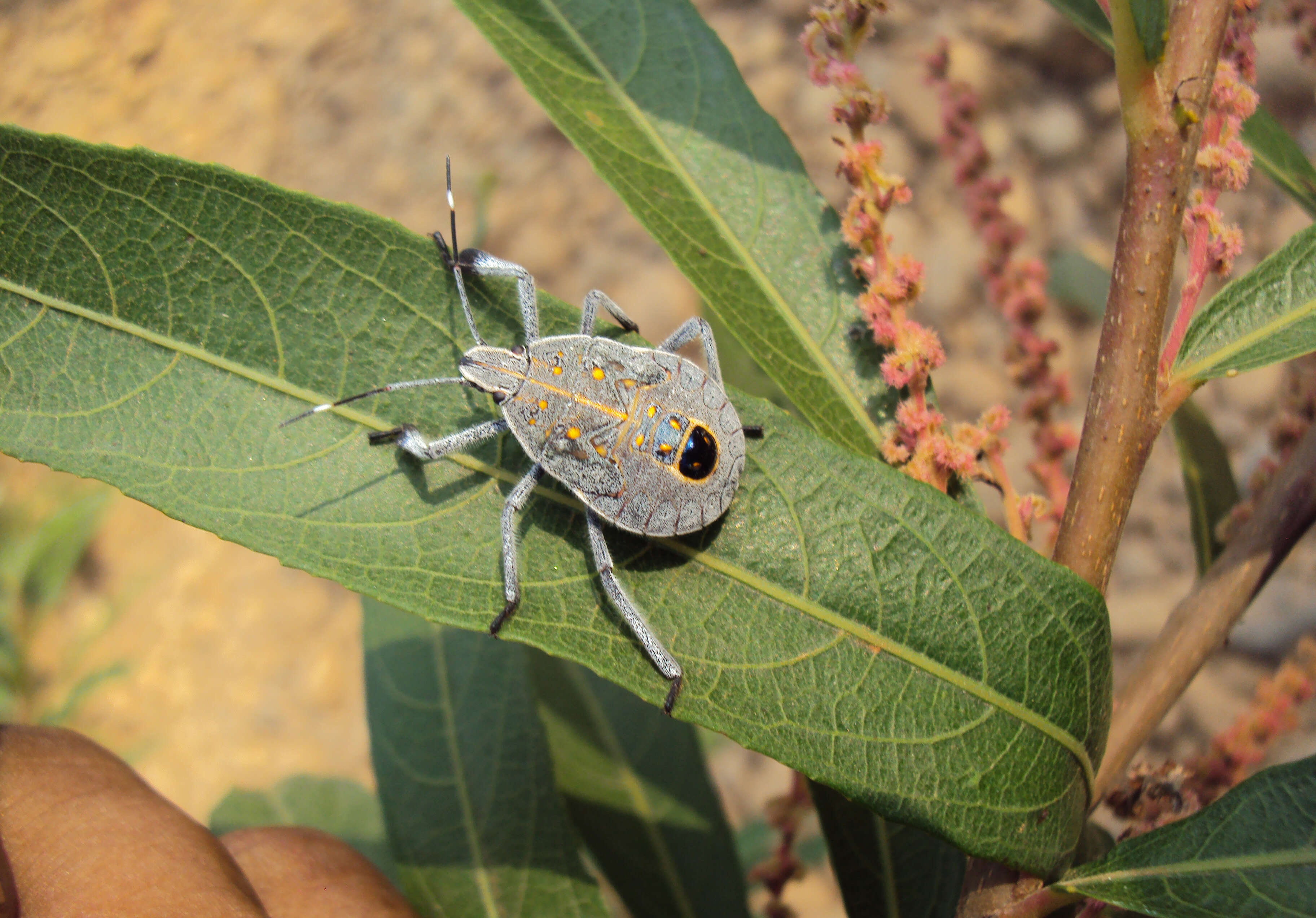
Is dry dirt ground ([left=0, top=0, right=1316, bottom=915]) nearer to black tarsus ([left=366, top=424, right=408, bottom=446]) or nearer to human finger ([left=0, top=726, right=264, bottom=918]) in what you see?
black tarsus ([left=366, top=424, right=408, bottom=446])

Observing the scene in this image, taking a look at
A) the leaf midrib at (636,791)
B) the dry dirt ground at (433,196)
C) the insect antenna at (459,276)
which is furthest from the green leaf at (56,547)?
the insect antenna at (459,276)

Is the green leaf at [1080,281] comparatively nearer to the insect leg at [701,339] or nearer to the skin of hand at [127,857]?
the insect leg at [701,339]

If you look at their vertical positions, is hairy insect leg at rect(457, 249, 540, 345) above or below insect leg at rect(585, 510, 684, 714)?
above

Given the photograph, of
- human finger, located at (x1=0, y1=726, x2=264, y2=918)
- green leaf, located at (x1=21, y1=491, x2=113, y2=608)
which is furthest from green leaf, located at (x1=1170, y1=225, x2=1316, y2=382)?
green leaf, located at (x1=21, y1=491, x2=113, y2=608)

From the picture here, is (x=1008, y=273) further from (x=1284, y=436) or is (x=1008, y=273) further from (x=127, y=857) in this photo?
(x=127, y=857)

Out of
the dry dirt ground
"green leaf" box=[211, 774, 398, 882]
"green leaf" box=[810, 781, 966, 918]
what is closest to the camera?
"green leaf" box=[810, 781, 966, 918]
